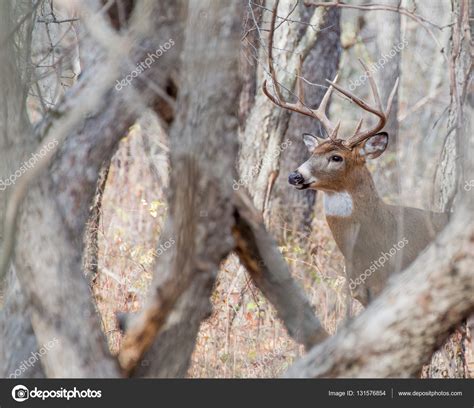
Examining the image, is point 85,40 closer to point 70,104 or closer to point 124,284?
point 70,104

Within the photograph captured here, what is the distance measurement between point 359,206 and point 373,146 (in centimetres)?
53

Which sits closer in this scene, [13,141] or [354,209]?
[13,141]

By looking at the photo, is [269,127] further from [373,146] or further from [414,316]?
[414,316]

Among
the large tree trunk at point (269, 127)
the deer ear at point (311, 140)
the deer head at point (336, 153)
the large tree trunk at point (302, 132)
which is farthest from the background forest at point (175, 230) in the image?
the large tree trunk at point (302, 132)

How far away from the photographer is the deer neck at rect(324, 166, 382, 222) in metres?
7.11

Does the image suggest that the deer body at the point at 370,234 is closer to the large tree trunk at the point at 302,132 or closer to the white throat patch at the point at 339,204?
the white throat patch at the point at 339,204

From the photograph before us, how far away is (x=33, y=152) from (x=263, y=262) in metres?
1.18

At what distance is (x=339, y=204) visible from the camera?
23.6 ft

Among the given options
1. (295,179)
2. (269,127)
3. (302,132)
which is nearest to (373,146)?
(295,179)

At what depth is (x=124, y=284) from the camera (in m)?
7.21

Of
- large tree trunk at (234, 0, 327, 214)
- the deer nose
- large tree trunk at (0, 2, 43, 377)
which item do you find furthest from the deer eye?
large tree trunk at (0, 2, 43, 377)

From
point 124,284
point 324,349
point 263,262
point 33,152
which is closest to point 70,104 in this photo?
point 33,152

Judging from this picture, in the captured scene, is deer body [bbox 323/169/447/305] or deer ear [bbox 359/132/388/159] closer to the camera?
deer body [bbox 323/169/447/305]

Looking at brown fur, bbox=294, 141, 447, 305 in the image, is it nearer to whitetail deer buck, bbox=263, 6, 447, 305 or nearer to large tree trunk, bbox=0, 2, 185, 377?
whitetail deer buck, bbox=263, 6, 447, 305
